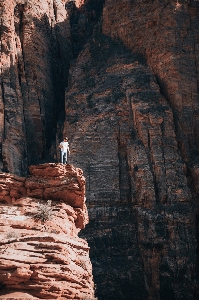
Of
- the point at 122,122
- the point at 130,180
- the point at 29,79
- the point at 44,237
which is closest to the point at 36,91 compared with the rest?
the point at 29,79

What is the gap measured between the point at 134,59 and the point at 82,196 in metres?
23.4

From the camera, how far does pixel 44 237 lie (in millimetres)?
12859

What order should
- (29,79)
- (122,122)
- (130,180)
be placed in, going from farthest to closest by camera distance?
(29,79), (122,122), (130,180)

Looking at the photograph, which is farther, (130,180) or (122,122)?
(122,122)

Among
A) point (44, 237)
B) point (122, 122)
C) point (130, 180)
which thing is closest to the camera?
point (44, 237)

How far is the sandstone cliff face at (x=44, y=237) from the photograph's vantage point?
1169 centimetres

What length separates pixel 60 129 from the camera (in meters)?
36.7

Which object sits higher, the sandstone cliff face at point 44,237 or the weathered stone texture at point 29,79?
the weathered stone texture at point 29,79

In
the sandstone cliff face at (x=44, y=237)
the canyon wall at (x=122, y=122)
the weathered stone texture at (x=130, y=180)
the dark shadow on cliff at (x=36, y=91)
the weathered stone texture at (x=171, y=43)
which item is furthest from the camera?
the weathered stone texture at (x=171, y=43)

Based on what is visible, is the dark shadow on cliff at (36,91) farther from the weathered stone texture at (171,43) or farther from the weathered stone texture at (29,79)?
the weathered stone texture at (171,43)

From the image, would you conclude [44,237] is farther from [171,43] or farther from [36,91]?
[171,43]

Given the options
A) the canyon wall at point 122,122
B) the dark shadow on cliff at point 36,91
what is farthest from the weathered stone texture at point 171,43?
the dark shadow on cliff at point 36,91

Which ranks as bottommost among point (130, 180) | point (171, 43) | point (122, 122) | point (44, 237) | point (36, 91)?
point (44, 237)

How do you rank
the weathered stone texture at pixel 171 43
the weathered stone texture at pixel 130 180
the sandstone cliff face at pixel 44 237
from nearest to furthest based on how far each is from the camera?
the sandstone cliff face at pixel 44 237 → the weathered stone texture at pixel 130 180 → the weathered stone texture at pixel 171 43
